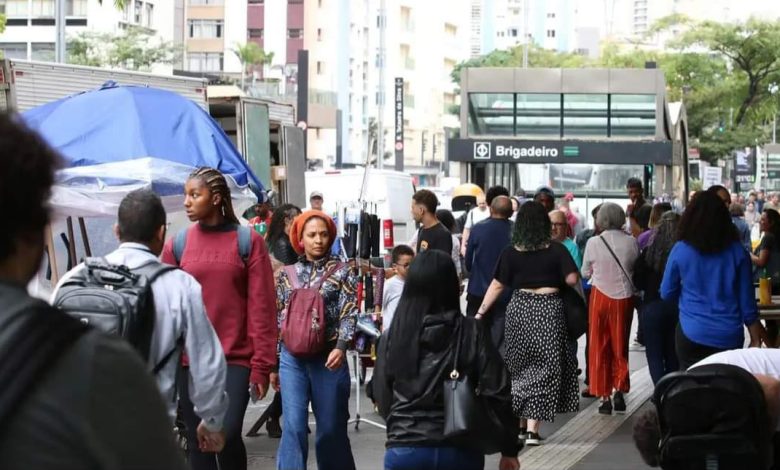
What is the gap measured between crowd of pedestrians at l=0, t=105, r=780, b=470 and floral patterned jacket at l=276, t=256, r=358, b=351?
10 mm

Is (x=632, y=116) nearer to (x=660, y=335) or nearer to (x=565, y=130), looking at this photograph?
(x=565, y=130)

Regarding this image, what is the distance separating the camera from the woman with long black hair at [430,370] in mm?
6023

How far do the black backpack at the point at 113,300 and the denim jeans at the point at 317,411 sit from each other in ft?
7.93

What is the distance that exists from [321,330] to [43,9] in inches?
3289

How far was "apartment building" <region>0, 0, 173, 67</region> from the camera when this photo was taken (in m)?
85.9

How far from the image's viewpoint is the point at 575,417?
41.0 feet

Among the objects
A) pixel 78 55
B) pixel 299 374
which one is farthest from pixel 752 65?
pixel 299 374

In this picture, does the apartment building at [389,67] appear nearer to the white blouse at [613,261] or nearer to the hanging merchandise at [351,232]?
the hanging merchandise at [351,232]

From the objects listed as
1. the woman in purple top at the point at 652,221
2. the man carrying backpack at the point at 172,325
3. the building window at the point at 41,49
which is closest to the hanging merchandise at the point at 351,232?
the woman in purple top at the point at 652,221

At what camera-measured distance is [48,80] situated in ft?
50.9

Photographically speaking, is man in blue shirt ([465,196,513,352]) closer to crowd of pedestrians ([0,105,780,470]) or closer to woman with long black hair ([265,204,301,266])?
crowd of pedestrians ([0,105,780,470])

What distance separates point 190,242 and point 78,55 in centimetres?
6339

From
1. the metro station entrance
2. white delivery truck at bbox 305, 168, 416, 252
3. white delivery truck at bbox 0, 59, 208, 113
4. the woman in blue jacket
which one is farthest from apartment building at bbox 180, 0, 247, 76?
the woman in blue jacket

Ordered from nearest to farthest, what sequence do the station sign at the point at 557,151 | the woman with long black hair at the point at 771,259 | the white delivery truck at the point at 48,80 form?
the woman with long black hair at the point at 771,259
the white delivery truck at the point at 48,80
the station sign at the point at 557,151
